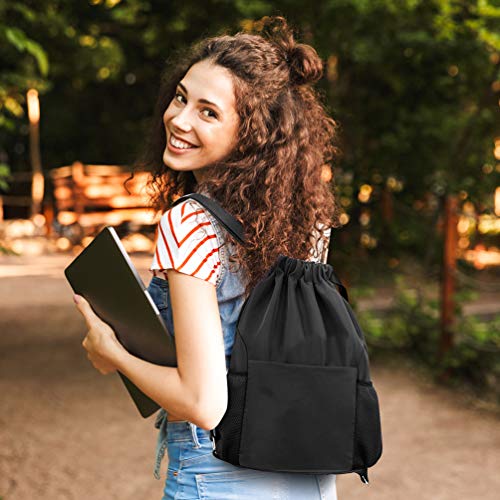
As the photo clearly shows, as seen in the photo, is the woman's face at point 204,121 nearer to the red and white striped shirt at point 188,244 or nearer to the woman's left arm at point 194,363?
the red and white striped shirt at point 188,244

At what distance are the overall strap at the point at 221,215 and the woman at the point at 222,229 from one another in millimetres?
11

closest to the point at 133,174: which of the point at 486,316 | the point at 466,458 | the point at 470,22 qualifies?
the point at 466,458

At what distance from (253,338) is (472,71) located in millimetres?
6000

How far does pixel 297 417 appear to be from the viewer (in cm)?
147

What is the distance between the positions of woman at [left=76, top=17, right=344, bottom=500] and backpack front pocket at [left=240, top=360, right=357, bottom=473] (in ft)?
0.20

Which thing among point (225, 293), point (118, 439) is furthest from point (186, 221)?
point (118, 439)

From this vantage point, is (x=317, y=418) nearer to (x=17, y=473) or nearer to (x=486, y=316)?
(x=17, y=473)

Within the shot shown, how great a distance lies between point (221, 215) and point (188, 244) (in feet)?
0.30

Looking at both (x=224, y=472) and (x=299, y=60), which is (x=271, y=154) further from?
(x=224, y=472)

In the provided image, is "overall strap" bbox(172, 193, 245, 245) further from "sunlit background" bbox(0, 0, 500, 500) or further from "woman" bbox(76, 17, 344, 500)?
"sunlit background" bbox(0, 0, 500, 500)

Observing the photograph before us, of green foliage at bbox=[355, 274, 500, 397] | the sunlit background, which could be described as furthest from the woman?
green foliage at bbox=[355, 274, 500, 397]

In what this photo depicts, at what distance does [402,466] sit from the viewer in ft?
15.8

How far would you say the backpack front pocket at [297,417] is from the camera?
57.4 inches

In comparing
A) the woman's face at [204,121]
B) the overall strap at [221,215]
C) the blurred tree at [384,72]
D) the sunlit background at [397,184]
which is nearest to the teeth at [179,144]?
the woman's face at [204,121]
